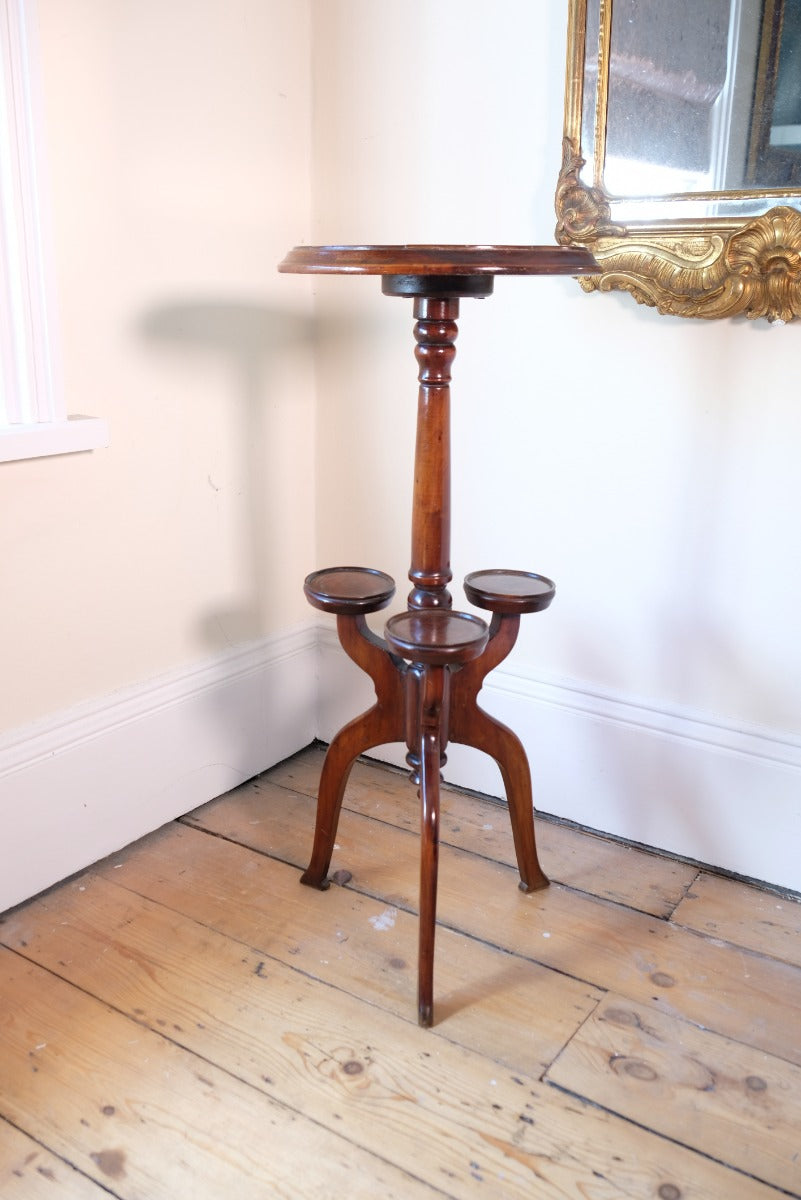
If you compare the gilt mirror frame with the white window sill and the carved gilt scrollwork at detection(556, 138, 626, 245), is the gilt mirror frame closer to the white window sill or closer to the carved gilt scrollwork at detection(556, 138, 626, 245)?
the carved gilt scrollwork at detection(556, 138, 626, 245)

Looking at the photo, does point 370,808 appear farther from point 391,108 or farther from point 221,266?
point 391,108

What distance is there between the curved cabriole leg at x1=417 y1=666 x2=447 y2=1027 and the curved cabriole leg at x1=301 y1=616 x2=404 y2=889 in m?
0.13

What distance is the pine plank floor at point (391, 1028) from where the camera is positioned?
124 cm

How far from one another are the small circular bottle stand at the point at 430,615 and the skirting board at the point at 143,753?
351 mm

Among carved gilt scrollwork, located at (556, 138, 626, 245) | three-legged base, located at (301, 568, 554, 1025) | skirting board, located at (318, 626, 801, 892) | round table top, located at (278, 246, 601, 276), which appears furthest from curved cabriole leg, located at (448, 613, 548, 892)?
carved gilt scrollwork, located at (556, 138, 626, 245)

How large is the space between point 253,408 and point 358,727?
0.71m

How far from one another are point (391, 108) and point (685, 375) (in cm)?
75

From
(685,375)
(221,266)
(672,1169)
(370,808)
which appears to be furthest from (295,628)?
(672,1169)

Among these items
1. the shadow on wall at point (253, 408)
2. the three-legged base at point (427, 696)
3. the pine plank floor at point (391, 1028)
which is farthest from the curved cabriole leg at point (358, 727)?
the shadow on wall at point (253, 408)

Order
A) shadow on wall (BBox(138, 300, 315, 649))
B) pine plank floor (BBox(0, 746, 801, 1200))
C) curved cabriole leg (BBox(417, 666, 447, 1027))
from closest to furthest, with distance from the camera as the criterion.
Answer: pine plank floor (BBox(0, 746, 801, 1200)) < curved cabriole leg (BBox(417, 666, 447, 1027)) < shadow on wall (BBox(138, 300, 315, 649))

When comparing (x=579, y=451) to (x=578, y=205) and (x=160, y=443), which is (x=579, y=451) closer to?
(x=578, y=205)

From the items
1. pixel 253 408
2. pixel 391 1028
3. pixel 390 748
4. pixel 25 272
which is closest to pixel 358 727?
pixel 391 1028

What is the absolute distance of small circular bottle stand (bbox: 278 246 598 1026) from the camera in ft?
4.44

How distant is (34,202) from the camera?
154 centimetres
